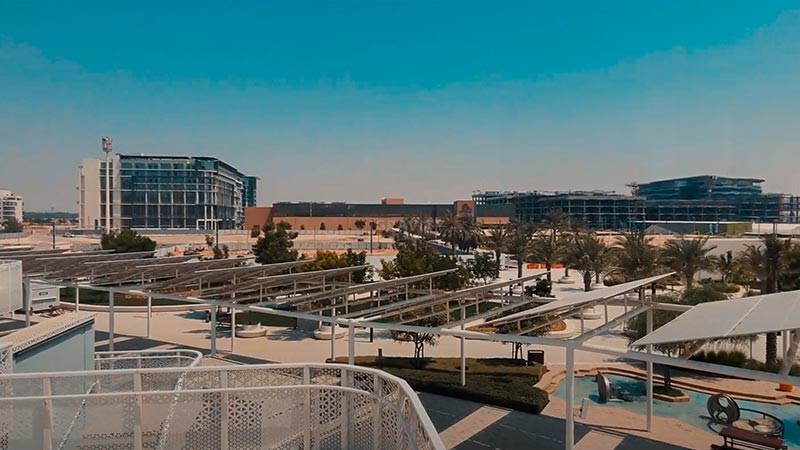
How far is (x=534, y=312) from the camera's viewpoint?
33.3 ft

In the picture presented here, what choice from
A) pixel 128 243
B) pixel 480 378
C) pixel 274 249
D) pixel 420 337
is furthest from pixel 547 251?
pixel 128 243

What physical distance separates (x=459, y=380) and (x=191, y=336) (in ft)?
41.4

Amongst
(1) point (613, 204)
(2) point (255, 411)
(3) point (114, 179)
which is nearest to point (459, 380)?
(2) point (255, 411)

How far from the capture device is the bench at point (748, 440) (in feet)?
35.1

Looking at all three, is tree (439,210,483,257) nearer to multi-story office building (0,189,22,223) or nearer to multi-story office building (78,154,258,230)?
multi-story office building (78,154,258,230)

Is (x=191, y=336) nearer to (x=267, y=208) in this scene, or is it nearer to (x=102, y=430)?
(x=102, y=430)

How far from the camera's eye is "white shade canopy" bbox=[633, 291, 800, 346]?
7242mm

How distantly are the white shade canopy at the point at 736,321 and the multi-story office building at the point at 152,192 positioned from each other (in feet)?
392

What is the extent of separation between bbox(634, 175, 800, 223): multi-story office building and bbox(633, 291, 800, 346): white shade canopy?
491 feet

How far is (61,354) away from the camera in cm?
880

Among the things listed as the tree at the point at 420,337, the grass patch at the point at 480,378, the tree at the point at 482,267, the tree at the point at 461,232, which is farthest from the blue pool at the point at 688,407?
the tree at the point at 461,232

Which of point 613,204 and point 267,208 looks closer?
point 267,208

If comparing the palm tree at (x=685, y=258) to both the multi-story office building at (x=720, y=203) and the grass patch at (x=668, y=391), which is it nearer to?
the grass patch at (x=668, y=391)

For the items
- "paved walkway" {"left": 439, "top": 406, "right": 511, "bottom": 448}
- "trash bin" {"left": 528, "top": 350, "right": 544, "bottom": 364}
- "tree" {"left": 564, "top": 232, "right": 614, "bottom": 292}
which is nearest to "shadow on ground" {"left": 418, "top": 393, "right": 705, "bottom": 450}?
"paved walkway" {"left": 439, "top": 406, "right": 511, "bottom": 448}
